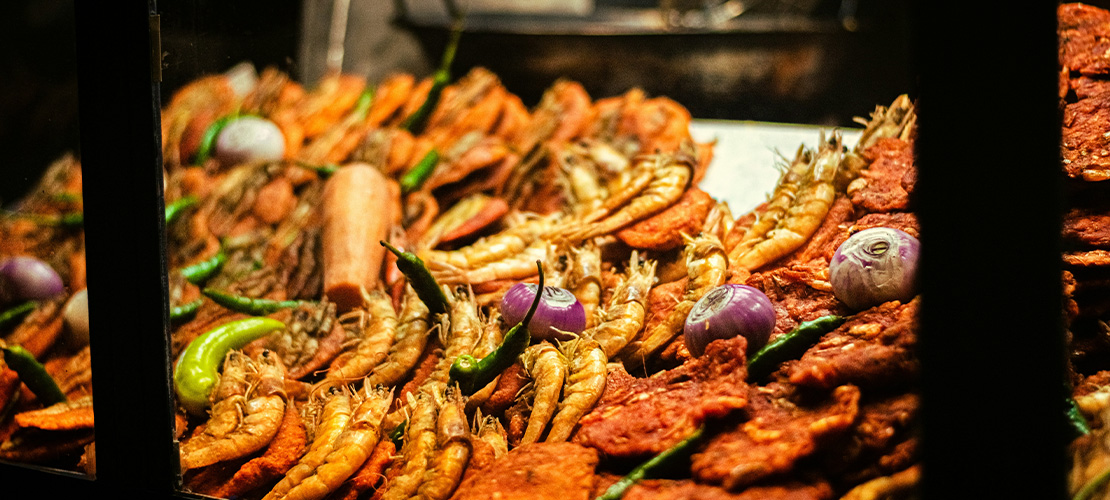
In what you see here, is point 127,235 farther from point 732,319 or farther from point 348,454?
point 732,319

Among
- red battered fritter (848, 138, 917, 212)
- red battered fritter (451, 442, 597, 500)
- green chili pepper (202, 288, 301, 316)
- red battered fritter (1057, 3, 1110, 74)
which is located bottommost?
red battered fritter (451, 442, 597, 500)

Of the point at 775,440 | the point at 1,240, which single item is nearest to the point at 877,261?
the point at 775,440

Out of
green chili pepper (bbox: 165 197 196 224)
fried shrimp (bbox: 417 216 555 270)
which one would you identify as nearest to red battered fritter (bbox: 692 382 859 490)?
fried shrimp (bbox: 417 216 555 270)

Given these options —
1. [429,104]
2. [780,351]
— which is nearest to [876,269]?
[780,351]

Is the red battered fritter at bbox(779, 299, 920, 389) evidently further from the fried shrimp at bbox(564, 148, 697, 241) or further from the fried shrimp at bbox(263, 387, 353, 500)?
the fried shrimp at bbox(263, 387, 353, 500)

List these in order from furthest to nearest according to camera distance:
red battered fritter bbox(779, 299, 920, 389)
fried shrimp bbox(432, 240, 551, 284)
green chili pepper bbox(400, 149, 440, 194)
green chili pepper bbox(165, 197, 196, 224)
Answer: green chili pepper bbox(400, 149, 440, 194), green chili pepper bbox(165, 197, 196, 224), fried shrimp bbox(432, 240, 551, 284), red battered fritter bbox(779, 299, 920, 389)

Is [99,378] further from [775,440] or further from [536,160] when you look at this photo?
[536,160]
